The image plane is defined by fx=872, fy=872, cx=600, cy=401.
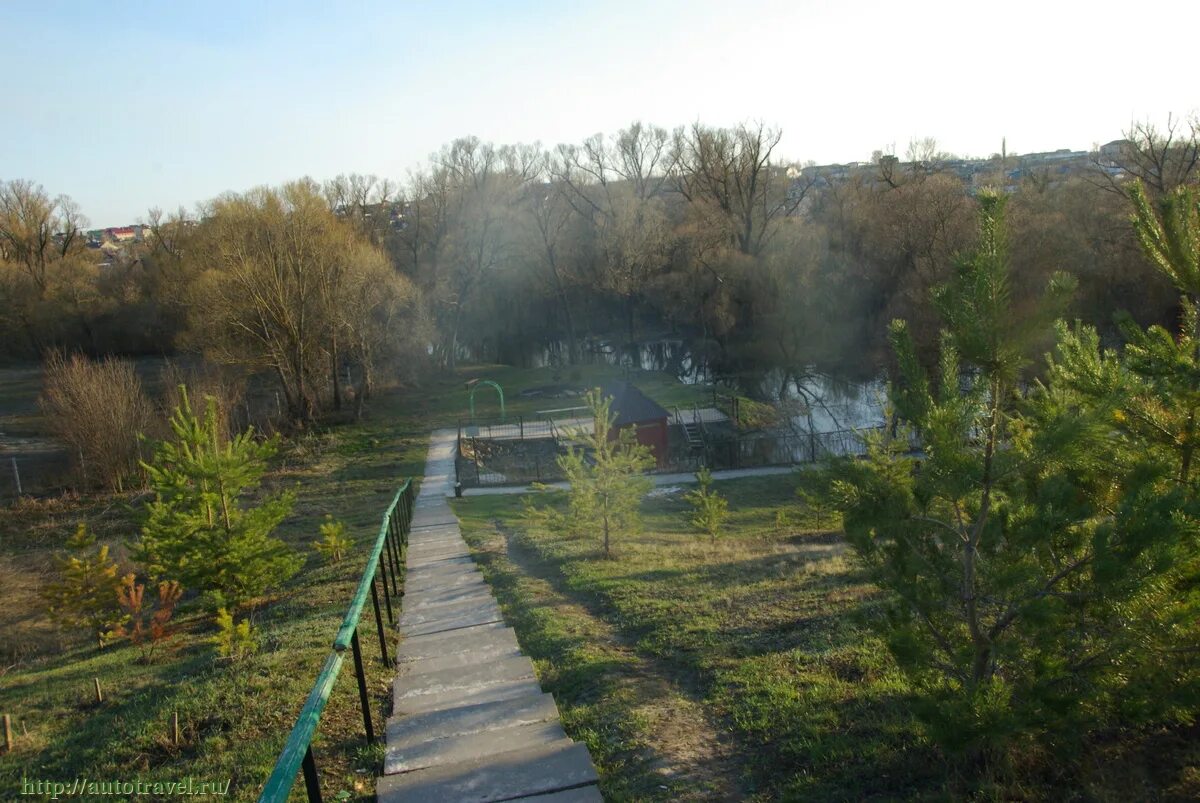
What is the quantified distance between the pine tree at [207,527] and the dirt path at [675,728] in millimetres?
5140

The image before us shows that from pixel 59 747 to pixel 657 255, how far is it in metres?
48.0

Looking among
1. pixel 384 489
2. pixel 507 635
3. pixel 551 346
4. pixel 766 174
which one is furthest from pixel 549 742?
pixel 551 346

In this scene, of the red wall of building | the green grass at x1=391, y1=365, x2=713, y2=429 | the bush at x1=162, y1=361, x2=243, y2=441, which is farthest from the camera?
the green grass at x1=391, y1=365, x2=713, y2=429

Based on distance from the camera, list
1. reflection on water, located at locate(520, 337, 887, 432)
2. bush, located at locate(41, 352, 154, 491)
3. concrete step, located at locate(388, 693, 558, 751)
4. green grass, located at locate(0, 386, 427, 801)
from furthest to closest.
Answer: reflection on water, located at locate(520, 337, 887, 432) < bush, located at locate(41, 352, 154, 491) < green grass, located at locate(0, 386, 427, 801) < concrete step, located at locate(388, 693, 558, 751)

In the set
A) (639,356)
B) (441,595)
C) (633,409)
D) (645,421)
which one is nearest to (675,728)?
(441,595)

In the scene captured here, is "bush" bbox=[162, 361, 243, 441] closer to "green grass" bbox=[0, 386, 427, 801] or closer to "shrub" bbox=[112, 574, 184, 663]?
"green grass" bbox=[0, 386, 427, 801]

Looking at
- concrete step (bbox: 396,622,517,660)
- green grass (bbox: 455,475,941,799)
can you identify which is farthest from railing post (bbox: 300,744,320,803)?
concrete step (bbox: 396,622,517,660)

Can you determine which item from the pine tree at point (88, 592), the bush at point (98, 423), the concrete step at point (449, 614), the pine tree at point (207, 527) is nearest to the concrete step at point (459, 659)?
the concrete step at point (449, 614)

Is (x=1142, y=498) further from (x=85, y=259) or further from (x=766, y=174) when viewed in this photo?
(x=85, y=259)

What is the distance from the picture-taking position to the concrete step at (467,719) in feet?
16.9

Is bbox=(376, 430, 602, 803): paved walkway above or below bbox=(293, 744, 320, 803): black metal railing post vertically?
below

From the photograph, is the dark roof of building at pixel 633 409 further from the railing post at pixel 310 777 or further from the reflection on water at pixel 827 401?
the railing post at pixel 310 777

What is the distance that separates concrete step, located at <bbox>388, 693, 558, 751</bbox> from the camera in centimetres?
516

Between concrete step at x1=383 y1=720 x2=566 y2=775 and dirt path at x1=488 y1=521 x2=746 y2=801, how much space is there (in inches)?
24.0
